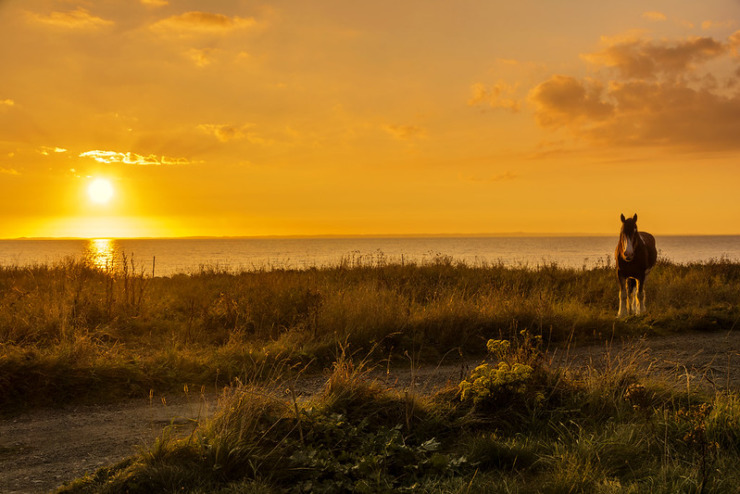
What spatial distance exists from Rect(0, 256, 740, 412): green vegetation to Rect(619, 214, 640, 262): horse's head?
4.98 ft

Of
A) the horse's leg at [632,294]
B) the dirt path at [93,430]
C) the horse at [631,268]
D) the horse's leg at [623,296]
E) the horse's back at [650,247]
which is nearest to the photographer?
the dirt path at [93,430]

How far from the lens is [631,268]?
14.2m

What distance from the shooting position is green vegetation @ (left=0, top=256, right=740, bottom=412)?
7730mm

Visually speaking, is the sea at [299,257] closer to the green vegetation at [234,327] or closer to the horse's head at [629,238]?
the green vegetation at [234,327]

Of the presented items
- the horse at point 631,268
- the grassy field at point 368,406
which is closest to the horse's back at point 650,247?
the horse at point 631,268

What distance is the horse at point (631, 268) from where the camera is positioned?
1359 centimetres

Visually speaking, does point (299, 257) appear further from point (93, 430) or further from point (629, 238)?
point (93, 430)

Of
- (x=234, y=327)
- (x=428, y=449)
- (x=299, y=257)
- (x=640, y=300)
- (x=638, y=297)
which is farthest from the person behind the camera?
(x=299, y=257)

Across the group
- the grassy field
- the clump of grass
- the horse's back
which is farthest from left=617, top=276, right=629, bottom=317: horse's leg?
the clump of grass

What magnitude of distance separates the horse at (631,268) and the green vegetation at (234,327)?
555mm

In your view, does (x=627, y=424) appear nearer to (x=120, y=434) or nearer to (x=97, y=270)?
(x=120, y=434)

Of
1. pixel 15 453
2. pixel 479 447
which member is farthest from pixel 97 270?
pixel 479 447

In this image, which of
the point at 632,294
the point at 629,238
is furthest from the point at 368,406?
the point at 632,294

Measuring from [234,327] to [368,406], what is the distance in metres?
5.76
